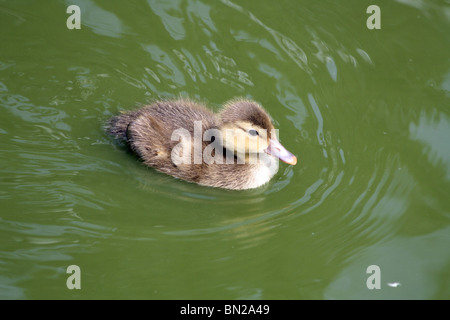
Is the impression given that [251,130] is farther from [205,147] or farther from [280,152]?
[205,147]

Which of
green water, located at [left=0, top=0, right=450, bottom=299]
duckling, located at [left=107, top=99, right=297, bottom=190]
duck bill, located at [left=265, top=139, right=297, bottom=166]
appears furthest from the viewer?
duckling, located at [left=107, top=99, right=297, bottom=190]

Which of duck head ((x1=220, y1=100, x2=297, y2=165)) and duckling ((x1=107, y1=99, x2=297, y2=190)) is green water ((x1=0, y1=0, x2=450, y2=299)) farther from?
duck head ((x1=220, y1=100, x2=297, y2=165))

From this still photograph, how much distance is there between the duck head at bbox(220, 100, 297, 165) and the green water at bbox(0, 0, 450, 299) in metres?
0.27

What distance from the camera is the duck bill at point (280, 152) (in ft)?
14.5

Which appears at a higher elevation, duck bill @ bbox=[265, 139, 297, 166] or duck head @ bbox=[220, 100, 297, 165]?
duck head @ bbox=[220, 100, 297, 165]

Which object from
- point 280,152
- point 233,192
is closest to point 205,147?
point 233,192

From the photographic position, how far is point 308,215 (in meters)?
4.11

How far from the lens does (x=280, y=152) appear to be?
4465mm

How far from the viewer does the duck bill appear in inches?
174

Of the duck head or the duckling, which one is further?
the duckling

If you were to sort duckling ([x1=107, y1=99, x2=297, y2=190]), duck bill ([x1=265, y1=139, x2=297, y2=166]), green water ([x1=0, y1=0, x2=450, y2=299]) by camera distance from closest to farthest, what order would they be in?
green water ([x1=0, y1=0, x2=450, y2=299]) < duck bill ([x1=265, y1=139, x2=297, y2=166]) < duckling ([x1=107, y1=99, x2=297, y2=190])

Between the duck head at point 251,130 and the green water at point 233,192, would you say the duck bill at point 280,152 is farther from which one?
the green water at point 233,192

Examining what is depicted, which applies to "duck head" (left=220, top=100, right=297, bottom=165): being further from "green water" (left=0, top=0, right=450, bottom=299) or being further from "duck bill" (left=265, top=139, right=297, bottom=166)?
"green water" (left=0, top=0, right=450, bottom=299)

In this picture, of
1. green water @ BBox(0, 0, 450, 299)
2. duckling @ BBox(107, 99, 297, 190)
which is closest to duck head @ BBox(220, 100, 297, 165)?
duckling @ BBox(107, 99, 297, 190)
